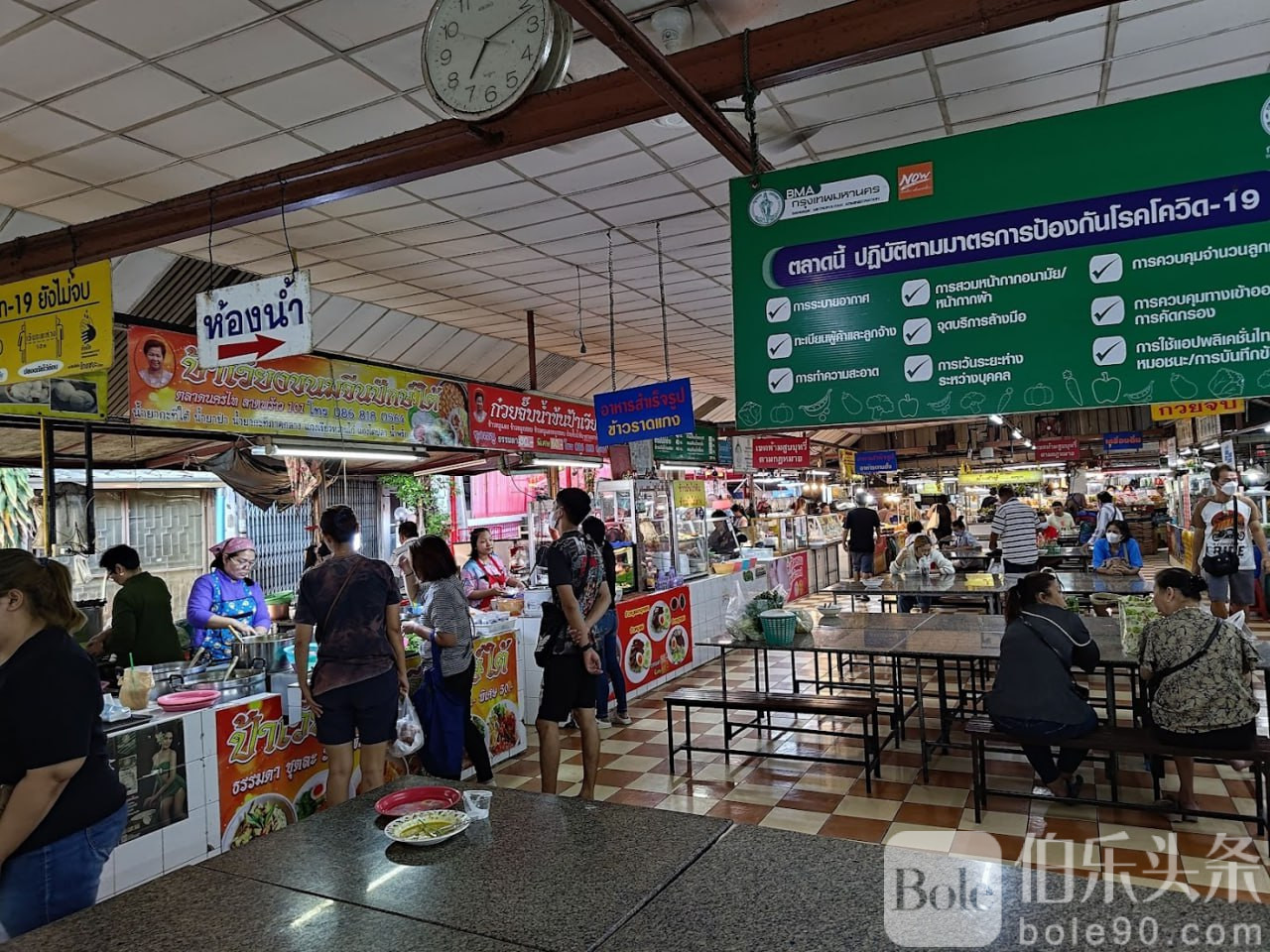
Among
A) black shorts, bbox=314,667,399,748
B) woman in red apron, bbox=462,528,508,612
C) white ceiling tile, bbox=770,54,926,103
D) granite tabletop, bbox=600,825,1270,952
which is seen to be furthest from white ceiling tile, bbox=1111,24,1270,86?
woman in red apron, bbox=462,528,508,612

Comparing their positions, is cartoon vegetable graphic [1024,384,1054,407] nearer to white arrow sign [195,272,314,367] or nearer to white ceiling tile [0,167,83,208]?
white arrow sign [195,272,314,367]

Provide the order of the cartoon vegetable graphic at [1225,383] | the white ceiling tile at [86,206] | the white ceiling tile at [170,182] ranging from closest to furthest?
the cartoon vegetable graphic at [1225,383] < the white ceiling tile at [170,182] < the white ceiling tile at [86,206]

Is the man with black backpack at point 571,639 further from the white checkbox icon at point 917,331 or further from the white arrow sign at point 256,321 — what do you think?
the white checkbox icon at point 917,331

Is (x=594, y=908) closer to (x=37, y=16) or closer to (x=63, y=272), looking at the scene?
(x=37, y=16)

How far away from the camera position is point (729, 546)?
1253 centimetres

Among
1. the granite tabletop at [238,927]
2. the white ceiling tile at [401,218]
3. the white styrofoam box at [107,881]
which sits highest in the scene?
the white ceiling tile at [401,218]

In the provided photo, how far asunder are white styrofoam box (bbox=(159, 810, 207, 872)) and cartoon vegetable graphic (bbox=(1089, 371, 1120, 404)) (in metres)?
4.67

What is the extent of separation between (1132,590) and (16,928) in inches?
337

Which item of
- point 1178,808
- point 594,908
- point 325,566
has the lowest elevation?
point 1178,808

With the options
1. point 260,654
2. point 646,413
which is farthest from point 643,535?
point 260,654

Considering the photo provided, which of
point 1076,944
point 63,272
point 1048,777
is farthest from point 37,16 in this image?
point 1048,777

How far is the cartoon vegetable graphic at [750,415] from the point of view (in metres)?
3.07

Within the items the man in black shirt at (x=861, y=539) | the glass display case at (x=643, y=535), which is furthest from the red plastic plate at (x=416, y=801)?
the man in black shirt at (x=861, y=539)

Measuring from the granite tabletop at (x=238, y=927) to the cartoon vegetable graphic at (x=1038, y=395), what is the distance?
2.28m
